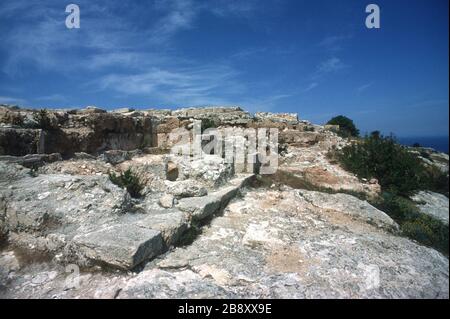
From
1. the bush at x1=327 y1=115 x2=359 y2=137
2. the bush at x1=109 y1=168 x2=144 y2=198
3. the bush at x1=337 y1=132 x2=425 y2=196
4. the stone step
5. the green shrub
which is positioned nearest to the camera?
the stone step

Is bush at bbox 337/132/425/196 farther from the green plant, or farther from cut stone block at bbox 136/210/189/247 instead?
the green plant

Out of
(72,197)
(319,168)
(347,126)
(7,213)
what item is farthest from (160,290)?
(347,126)

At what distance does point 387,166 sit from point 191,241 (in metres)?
8.09

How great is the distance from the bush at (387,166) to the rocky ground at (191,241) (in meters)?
3.86

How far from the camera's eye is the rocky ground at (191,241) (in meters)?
3.55

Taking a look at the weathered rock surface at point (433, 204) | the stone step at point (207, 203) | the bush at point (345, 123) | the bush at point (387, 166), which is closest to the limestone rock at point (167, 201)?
the stone step at point (207, 203)

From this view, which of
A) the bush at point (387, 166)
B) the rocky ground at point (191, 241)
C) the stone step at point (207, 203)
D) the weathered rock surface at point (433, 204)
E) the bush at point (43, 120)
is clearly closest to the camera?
the rocky ground at point (191, 241)

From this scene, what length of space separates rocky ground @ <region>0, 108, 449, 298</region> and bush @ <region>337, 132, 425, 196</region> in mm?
3859

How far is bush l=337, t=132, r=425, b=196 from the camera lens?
9680 millimetres

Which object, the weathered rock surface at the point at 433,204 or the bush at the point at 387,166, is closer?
the weathered rock surface at the point at 433,204

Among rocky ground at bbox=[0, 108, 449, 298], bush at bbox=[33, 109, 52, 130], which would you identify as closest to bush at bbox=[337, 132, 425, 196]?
rocky ground at bbox=[0, 108, 449, 298]

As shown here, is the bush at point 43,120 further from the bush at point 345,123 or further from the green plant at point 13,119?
the bush at point 345,123

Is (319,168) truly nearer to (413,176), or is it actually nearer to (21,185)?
(413,176)
